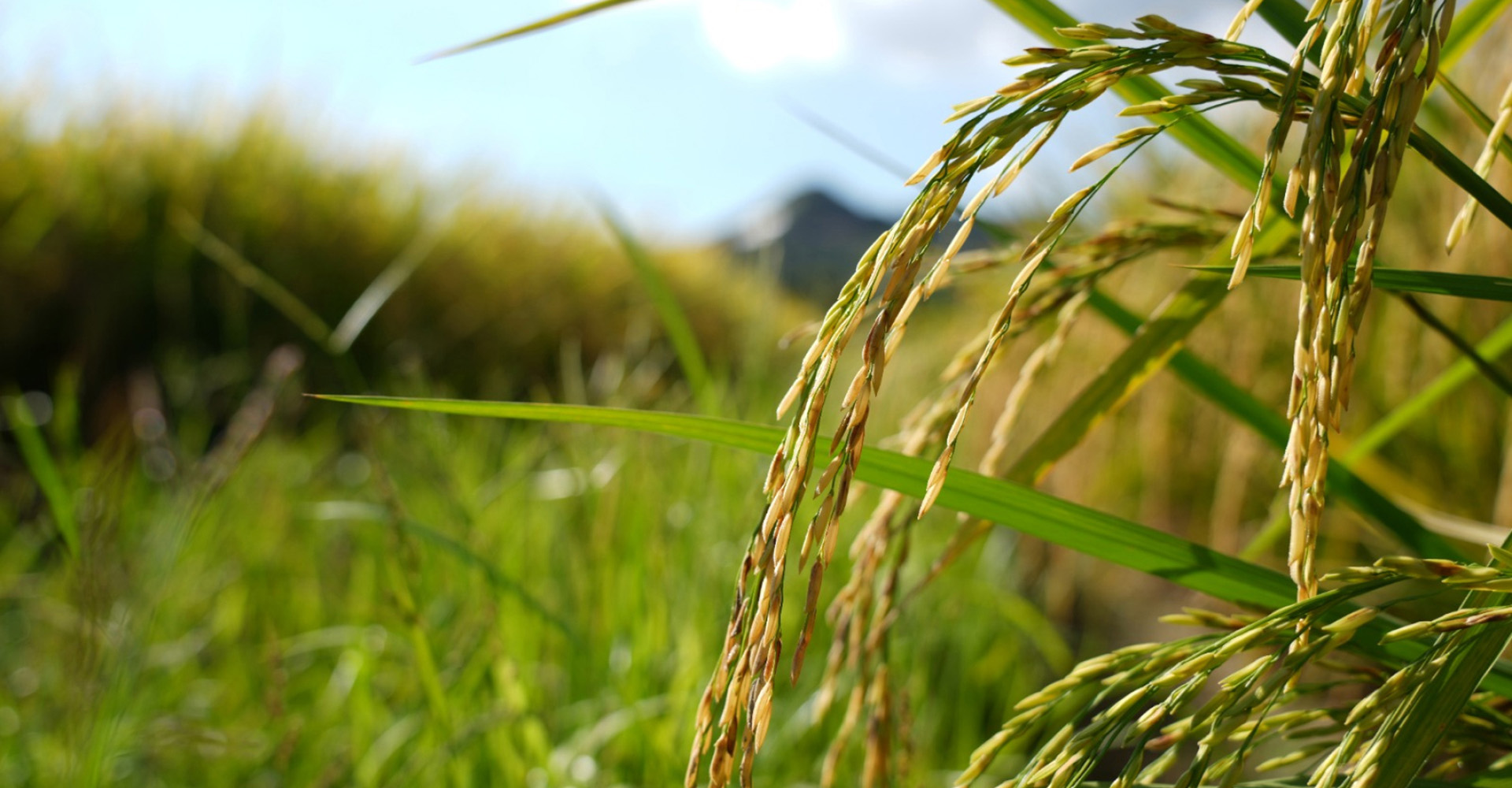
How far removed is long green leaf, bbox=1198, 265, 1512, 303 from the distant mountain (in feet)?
0.71

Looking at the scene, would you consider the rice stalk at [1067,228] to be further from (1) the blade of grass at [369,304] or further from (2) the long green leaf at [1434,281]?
(1) the blade of grass at [369,304]

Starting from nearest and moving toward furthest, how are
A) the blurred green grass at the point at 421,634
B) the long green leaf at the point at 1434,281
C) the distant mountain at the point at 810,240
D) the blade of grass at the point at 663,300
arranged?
the long green leaf at the point at 1434,281 < the blurred green grass at the point at 421,634 < the blade of grass at the point at 663,300 < the distant mountain at the point at 810,240

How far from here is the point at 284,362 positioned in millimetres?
1356

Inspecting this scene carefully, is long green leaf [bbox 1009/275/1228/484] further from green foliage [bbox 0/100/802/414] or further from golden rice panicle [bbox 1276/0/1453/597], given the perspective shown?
green foliage [bbox 0/100/802/414]

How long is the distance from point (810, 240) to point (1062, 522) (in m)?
26.5

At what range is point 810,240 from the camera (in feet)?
87.9

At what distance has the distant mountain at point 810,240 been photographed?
8.64ft

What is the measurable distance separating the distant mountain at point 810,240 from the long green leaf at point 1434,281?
22 cm

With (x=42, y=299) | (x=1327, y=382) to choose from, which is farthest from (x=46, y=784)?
(x=42, y=299)

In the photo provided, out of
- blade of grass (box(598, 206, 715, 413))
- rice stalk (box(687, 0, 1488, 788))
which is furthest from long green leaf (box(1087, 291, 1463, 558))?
blade of grass (box(598, 206, 715, 413))

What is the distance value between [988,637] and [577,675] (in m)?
1.41

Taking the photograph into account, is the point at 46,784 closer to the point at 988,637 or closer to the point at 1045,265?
the point at 1045,265

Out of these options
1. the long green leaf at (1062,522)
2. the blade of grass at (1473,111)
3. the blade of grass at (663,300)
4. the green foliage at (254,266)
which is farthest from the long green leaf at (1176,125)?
the green foliage at (254,266)

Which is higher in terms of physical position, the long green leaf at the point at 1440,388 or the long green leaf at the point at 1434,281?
the long green leaf at the point at 1434,281
